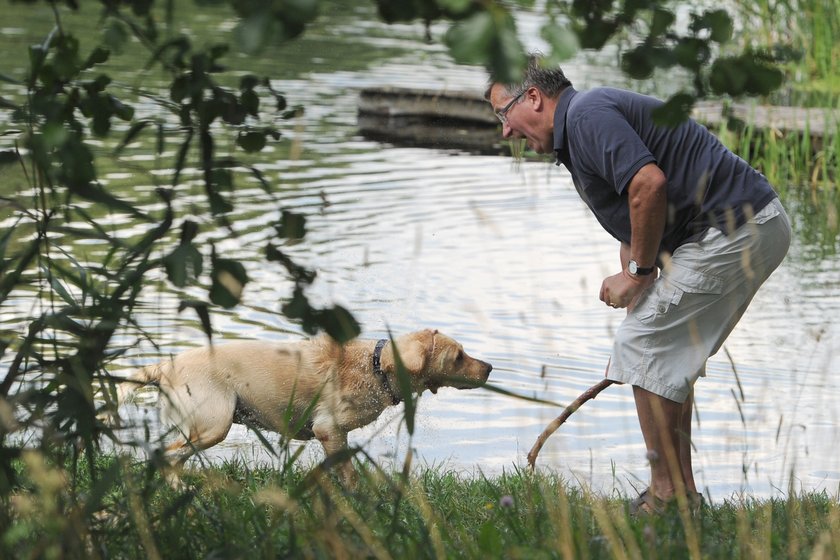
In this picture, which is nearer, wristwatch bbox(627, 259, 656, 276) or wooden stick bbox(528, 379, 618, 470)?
wooden stick bbox(528, 379, 618, 470)

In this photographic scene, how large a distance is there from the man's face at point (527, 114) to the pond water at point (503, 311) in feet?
1.51

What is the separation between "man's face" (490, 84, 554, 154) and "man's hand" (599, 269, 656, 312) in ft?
2.12

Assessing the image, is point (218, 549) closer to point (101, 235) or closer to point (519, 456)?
point (101, 235)

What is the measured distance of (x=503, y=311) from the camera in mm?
8945

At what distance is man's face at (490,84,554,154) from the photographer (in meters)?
5.31

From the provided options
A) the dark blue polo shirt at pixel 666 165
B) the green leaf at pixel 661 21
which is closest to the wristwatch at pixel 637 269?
the dark blue polo shirt at pixel 666 165

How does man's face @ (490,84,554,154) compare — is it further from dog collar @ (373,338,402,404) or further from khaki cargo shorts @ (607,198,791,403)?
dog collar @ (373,338,402,404)

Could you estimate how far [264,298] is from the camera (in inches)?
350

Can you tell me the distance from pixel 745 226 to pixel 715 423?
2.00m

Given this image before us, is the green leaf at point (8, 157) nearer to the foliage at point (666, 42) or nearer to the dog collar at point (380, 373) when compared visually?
the foliage at point (666, 42)

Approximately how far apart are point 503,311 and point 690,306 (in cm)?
376

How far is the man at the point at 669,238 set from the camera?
5.12m

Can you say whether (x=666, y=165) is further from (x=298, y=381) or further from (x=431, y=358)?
(x=298, y=381)

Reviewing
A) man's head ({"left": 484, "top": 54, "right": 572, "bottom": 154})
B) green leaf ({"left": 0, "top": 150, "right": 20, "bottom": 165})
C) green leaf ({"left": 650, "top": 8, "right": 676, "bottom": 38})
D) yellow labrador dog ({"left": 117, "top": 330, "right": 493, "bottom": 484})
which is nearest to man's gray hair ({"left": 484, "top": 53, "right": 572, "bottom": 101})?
man's head ({"left": 484, "top": 54, "right": 572, "bottom": 154})
